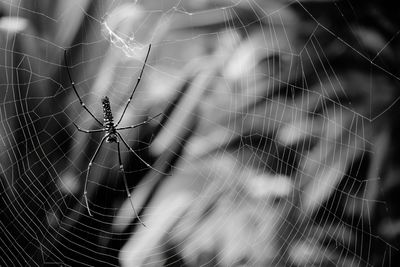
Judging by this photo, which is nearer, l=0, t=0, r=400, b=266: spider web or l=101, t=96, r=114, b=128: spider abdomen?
l=0, t=0, r=400, b=266: spider web

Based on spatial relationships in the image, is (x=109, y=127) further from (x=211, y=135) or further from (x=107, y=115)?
(x=211, y=135)

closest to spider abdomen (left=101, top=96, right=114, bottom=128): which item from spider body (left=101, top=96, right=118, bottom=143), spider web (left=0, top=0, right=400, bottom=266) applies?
spider body (left=101, top=96, right=118, bottom=143)

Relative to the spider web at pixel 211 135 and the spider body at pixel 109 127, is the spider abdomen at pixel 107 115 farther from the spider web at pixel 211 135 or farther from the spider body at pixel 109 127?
the spider web at pixel 211 135

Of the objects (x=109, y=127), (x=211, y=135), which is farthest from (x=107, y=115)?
(x=211, y=135)

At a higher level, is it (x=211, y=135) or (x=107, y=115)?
(x=107, y=115)

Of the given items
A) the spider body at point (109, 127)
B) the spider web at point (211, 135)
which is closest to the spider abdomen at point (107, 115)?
the spider body at point (109, 127)

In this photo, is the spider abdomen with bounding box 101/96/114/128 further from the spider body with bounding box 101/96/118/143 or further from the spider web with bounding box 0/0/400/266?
the spider web with bounding box 0/0/400/266

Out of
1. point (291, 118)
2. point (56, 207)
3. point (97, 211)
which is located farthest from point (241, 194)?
point (56, 207)

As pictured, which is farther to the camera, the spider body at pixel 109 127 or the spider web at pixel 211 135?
the spider body at pixel 109 127
